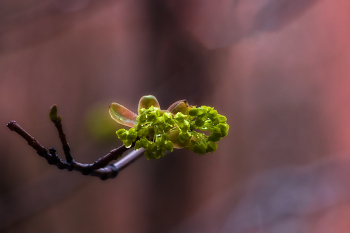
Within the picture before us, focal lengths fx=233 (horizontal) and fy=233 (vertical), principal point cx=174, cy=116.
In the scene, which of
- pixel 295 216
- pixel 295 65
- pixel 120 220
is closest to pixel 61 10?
pixel 120 220

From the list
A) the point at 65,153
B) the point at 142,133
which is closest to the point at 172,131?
the point at 142,133

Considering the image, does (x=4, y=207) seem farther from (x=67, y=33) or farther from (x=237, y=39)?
(x=237, y=39)

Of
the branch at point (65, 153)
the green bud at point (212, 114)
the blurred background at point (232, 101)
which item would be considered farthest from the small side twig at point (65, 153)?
the blurred background at point (232, 101)

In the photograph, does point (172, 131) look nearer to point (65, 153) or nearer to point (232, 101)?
point (65, 153)

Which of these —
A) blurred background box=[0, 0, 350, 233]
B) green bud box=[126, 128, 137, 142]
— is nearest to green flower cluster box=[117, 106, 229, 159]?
green bud box=[126, 128, 137, 142]

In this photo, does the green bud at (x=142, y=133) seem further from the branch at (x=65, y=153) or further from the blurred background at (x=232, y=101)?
the blurred background at (x=232, y=101)
